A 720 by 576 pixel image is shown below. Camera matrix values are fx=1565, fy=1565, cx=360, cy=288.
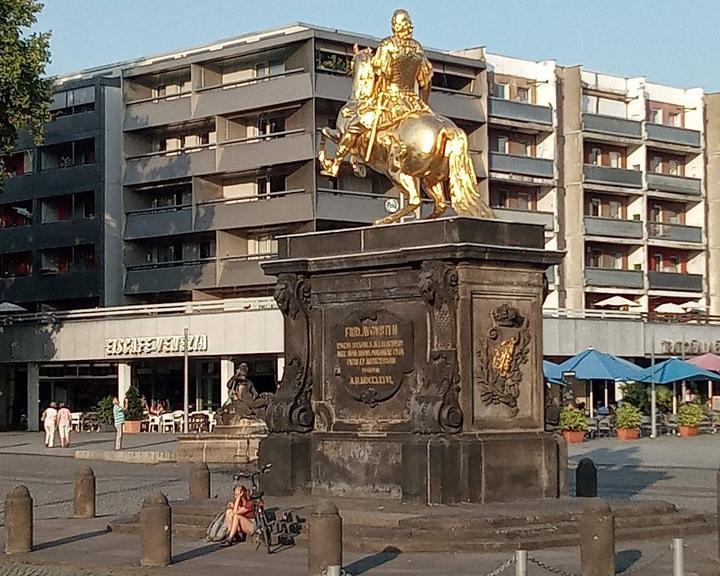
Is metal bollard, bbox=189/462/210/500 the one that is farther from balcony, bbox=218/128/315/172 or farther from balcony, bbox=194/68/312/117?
balcony, bbox=194/68/312/117

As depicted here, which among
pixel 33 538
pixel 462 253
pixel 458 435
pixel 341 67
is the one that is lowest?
pixel 33 538

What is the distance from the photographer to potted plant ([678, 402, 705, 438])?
49.1 m

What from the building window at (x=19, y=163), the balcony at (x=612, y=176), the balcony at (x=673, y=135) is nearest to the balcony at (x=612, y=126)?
the balcony at (x=673, y=135)

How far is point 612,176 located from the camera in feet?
252

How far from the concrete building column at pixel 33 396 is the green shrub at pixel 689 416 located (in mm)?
28360

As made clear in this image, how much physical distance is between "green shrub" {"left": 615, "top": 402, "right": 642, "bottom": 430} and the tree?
20071 millimetres

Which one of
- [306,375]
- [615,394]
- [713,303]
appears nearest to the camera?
[306,375]

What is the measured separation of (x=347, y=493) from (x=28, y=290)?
55.8 metres

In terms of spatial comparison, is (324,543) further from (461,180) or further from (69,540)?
Result: (461,180)

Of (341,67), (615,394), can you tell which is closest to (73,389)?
(341,67)

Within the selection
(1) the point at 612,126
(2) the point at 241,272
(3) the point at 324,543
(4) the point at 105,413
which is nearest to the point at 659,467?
(3) the point at 324,543

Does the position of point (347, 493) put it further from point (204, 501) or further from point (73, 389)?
point (73, 389)

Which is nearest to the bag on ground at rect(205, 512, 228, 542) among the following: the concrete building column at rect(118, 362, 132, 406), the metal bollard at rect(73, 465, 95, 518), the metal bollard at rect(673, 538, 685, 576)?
the metal bollard at rect(73, 465, 95, 518)

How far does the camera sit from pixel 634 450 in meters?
41.9
